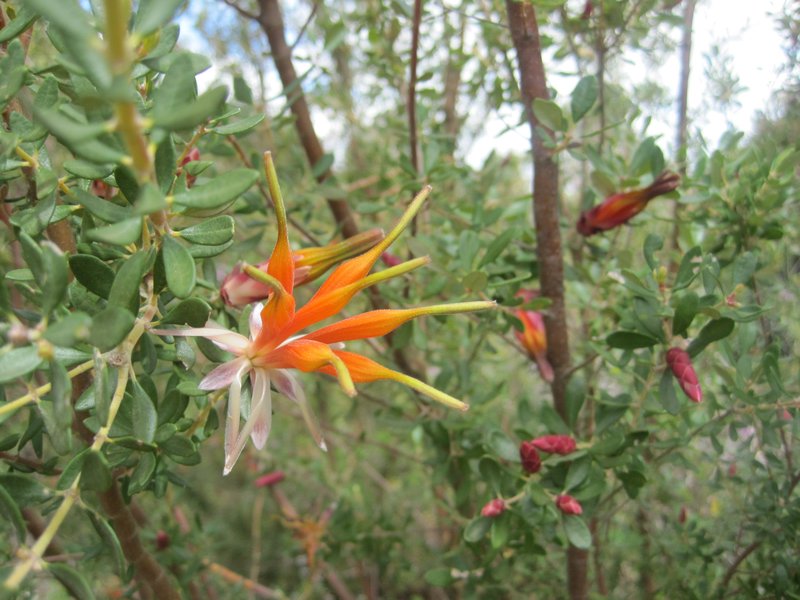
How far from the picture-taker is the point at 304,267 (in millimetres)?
491

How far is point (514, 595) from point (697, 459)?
0.29m

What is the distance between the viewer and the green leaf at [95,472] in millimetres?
321

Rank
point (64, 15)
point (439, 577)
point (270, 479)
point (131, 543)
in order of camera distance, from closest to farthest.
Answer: point (64, 15), point (131, 543), point (439, 577), point (270, 479)

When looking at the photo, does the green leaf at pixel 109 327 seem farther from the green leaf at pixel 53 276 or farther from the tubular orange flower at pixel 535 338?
the tubular orange flower at pixel 535 338

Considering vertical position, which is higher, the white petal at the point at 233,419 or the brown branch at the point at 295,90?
the brown branch at the point at 295,90

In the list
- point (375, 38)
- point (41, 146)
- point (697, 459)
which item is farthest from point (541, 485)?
point (375, 38)

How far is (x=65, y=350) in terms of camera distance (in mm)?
343

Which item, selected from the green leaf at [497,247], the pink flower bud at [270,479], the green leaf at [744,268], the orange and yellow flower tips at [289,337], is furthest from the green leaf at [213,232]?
the pink flower bud at [270,479]

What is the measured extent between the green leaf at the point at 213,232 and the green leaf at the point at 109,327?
80 mm

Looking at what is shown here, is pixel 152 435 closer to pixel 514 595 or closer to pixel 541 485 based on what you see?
pixel 541 485

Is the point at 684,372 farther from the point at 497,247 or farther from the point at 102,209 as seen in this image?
the point at 102,209

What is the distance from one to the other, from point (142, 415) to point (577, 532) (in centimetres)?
38

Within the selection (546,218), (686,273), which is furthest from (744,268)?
(546,218)

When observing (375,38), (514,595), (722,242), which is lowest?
(514,595)
